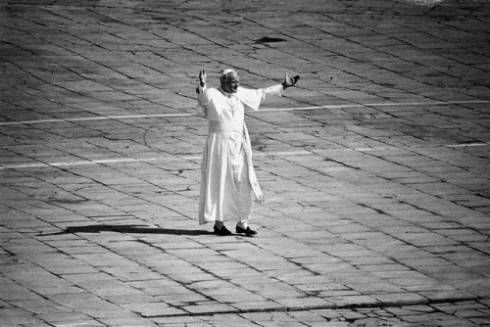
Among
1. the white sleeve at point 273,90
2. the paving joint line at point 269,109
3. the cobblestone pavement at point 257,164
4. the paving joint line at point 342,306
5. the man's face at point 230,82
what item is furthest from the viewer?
the paving joint line at point 269,109

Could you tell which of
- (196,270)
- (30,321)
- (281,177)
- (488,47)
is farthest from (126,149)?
(488,47)

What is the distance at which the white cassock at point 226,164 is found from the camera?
12.5 metres

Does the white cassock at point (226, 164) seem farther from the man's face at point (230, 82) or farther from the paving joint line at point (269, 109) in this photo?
the paving joint line at point (269, 109)

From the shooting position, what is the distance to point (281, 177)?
47.5 feet

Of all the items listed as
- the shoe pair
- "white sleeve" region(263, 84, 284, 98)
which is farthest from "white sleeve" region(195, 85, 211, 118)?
the shoe pair

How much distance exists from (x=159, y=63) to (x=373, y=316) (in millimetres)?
9377

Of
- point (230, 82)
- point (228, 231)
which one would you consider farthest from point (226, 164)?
point (230, 82)

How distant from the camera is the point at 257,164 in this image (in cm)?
1493

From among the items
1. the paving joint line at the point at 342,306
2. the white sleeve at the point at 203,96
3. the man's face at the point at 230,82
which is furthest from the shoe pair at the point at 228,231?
the paving joint line at the point at 342,306

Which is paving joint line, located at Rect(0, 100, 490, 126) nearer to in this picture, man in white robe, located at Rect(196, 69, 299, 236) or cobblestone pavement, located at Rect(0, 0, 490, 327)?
cobblestone pavement, located at Rect(0, 0, 490, 327)

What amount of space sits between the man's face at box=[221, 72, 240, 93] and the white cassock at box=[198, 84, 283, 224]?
0.21 ft

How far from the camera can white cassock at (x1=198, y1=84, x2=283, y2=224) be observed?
492 inches

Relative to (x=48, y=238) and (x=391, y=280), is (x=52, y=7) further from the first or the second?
(x=391, y=280)

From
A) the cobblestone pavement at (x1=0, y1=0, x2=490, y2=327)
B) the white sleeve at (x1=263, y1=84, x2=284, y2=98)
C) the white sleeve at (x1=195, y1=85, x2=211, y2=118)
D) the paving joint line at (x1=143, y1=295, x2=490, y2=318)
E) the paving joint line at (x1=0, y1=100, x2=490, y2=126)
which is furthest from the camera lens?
the paving joint line at (x1=0, y1=100, x2=490, y2=126)
